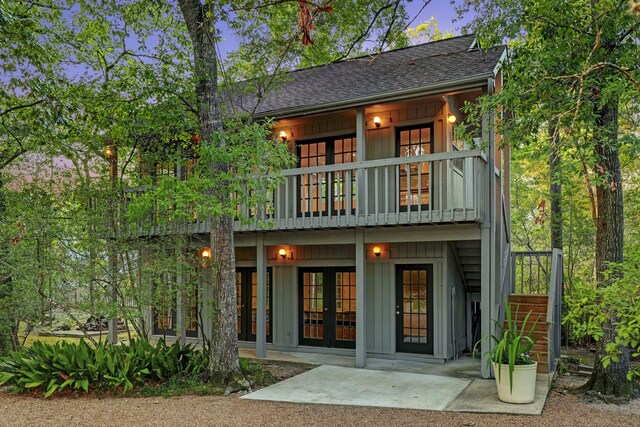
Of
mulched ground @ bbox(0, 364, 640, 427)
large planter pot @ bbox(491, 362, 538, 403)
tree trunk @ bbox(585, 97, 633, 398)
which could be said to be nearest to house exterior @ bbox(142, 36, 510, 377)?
large planter pot @ bbox(491, 362, 538, 403)

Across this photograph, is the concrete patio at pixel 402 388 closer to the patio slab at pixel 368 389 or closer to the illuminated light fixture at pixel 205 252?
the patio slab at pixel 368 389

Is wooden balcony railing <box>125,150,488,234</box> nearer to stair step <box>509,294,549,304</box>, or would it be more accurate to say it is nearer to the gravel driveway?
stair step <box>509,294,549,304</box>

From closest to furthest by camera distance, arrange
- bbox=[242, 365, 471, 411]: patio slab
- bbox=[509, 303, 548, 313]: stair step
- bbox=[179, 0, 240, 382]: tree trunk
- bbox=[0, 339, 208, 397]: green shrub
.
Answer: bbox=[242, 365, 471, 411]: patio slab, bbox=[0, 339, 208, 397]: green shrub, bbox=[179, 0, 240, 382]: tree trunk, bbox=[509, 303, 548, 313]: stair step

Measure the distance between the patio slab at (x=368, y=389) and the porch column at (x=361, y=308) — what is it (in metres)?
0.45

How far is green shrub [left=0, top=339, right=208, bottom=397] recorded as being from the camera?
7594mm

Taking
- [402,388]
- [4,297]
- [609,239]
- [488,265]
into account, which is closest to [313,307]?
[402,388]

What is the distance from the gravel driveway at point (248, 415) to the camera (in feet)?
19.8

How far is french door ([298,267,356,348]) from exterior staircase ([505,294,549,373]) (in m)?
3.27

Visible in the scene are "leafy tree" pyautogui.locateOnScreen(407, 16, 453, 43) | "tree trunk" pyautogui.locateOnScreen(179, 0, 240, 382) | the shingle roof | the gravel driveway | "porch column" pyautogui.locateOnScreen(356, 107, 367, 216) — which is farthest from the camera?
"leafy tree" pyautogui.locateOnScreen(407, 16, 453, 43)

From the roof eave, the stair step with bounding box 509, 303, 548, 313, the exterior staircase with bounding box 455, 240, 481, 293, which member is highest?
the roof eave

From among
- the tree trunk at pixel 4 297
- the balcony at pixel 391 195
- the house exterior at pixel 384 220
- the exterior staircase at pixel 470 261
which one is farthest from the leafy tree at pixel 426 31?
the tree trunk at pixel 4 297

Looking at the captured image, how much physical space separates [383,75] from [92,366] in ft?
24.4

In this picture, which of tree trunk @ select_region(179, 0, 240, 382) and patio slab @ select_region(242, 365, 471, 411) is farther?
tree trunk @ select_region(179, 0, 240, 382)

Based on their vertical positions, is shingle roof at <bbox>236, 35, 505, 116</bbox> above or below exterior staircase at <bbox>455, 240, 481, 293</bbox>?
above
